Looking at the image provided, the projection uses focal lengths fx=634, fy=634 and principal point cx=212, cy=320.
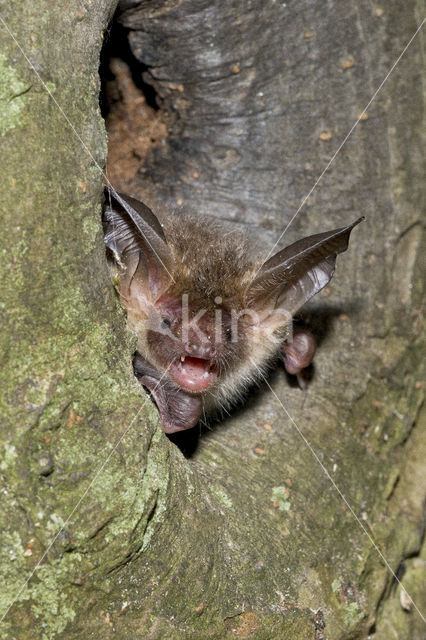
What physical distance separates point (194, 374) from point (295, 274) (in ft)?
2.29

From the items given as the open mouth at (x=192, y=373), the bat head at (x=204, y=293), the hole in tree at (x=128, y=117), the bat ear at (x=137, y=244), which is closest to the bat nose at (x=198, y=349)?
the bat head at (x=204, y=293)

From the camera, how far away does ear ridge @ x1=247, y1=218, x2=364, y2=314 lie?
2.71m

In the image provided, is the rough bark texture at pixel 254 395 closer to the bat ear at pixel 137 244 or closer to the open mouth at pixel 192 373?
the open mouth at pixel 192 373

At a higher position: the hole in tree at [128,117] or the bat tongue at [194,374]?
the hole in tree at [128,117]

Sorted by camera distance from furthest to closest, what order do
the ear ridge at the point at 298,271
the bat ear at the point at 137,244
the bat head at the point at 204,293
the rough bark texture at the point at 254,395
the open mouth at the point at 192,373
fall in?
the open mouth at the point at 192,373 < the bat head at the point at 204,293 < the ear ridge at the point at 298,271 < the bat ear at the point at 137,244 < the rough bark texture at the point at 254,395

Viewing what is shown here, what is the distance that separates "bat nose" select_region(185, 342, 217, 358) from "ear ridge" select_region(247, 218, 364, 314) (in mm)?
416

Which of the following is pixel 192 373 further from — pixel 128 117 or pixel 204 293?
pixel 128 117

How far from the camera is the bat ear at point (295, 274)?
2717 millimetres

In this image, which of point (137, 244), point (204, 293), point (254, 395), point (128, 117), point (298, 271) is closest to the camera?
point (137, 244)

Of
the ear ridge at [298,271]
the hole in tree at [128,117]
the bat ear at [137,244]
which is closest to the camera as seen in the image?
the bat ear at [137,244]

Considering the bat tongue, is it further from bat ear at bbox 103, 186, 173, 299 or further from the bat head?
bat ear at bbox 103, 186, 173, 299

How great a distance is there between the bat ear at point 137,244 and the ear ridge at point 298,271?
1.51 feet

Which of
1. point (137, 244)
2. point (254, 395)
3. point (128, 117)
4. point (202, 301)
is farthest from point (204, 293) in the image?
point (128, 117)

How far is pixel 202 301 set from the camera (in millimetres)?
3062
